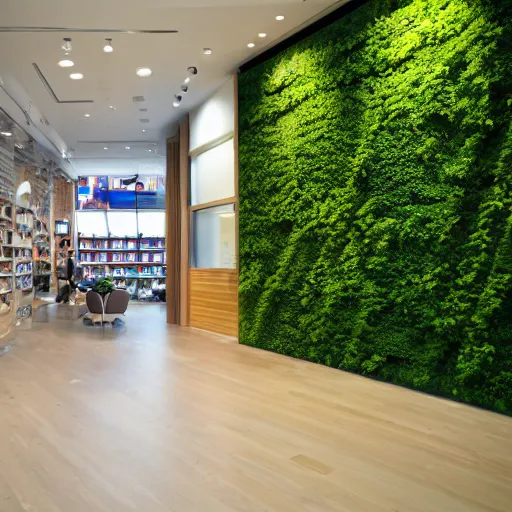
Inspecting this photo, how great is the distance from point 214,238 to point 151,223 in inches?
329

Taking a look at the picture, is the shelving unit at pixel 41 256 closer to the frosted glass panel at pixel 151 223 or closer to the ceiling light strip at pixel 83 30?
the frosted glass panel at pixel 151 223

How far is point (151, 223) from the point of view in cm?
1650

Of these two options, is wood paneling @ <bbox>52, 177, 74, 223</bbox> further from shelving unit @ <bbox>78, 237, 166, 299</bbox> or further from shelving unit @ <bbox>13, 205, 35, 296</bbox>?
shelving unit @ <bbox>13, 205, 35, 296</bbox>

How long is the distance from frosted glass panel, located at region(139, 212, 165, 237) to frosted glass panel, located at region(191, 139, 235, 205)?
706 centimetres

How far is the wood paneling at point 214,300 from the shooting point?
26.4 feet

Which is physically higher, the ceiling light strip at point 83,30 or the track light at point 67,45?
the ceiling light strip at point 83,30

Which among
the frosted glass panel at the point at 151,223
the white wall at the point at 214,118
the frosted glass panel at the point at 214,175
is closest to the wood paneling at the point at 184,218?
the frosted glass panel at the point at 214,175

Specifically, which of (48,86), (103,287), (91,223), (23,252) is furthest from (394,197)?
(91,223)

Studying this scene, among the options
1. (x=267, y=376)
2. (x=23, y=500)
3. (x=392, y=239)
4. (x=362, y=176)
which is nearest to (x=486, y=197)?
(x=392, y=239)

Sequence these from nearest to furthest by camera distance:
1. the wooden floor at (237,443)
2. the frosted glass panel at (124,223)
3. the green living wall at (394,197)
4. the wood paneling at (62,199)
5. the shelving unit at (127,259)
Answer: the wooden floor at (237,443), the green living wall at (394,197), the wood paneling at (62,199), the shelving unit at (127,259), the frosted glass panel at (124,223)

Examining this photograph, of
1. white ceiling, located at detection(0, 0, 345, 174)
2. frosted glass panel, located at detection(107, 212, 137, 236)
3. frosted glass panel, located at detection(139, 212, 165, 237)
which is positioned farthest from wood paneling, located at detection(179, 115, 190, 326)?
frosted glass panel, located at detection(107, 212, 137, 236)

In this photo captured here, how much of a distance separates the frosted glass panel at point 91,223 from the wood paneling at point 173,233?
6.69 metres

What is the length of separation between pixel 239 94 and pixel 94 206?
33.6ft

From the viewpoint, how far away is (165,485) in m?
2.74
